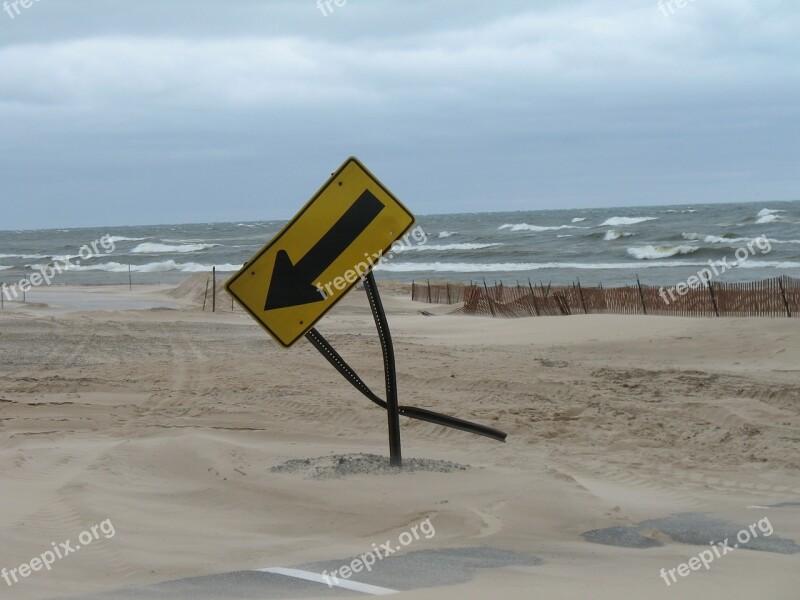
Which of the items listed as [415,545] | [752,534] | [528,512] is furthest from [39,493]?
[752,534]

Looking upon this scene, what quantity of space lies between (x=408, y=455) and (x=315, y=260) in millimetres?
2492

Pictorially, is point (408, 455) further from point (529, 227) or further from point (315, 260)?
point (529, 227)

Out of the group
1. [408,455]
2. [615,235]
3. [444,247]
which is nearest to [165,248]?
[444,247]

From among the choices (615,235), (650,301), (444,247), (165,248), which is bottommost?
(650,301)

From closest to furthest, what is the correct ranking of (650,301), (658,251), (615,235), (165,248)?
(650,301), (658,251), (615,235), (165,248)

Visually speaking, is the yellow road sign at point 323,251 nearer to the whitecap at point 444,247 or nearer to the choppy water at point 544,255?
the choppy water at point 544,255

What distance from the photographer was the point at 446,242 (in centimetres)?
7519

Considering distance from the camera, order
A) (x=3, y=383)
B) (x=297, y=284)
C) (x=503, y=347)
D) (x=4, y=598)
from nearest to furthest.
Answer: (x=4, y=598) < (x=297, y=284) < (x=3, y=383) < (x=503, y=347)

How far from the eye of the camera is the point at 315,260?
566 centimetres

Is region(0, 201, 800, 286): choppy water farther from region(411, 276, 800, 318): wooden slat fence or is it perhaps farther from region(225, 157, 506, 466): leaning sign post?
region(225, 157, 506, 466): leaning sign post

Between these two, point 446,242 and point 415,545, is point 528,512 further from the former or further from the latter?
point 446,242

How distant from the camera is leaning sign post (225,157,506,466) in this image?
564cm

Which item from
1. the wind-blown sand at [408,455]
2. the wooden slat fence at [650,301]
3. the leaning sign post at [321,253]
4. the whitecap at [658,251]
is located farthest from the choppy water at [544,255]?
the leaning sign post at [321,253]

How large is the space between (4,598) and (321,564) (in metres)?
1.40
